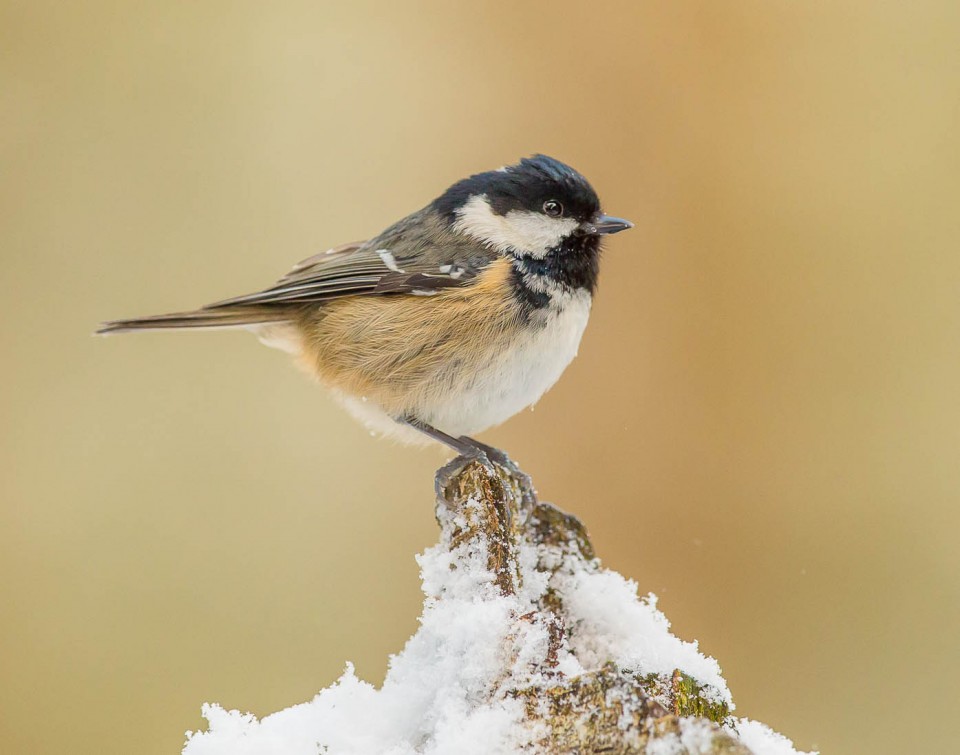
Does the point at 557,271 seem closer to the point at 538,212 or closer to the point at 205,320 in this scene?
the point at 538,212

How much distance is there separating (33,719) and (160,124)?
8.82 feet

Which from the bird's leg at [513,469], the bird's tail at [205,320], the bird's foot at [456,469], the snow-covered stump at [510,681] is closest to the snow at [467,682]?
the snow-covered stump at [510,681]

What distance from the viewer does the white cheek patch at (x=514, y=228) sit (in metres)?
2.54

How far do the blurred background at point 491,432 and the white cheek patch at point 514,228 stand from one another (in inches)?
55.1

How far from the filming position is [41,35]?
4.23 metres

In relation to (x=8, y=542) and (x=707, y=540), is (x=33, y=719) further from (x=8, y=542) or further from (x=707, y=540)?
(x=707, y=540)

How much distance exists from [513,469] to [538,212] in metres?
0.72

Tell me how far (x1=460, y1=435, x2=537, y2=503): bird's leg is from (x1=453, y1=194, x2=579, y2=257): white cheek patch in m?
0.57

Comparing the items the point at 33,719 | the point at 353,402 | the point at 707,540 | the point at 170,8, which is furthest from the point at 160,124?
the point at 707,540

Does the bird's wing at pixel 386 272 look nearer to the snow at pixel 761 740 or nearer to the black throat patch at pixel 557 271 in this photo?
the black throat patch at pixel 557 271

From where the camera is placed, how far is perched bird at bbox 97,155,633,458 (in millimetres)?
2465

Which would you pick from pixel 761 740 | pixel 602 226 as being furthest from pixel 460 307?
pixel 761 740

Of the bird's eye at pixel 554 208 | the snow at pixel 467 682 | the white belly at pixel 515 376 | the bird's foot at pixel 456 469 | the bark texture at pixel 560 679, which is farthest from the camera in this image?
the bird's eye at pixel 554 208

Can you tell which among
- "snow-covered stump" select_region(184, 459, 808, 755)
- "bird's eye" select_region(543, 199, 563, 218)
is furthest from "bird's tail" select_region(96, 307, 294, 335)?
"snow-covered stump" select_region(184, 459, 808, 755)
